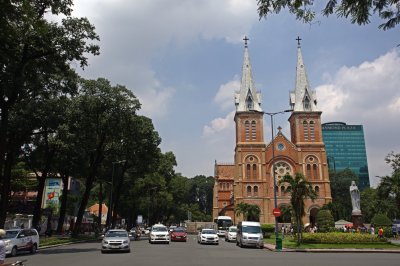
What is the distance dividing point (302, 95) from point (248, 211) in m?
27.6

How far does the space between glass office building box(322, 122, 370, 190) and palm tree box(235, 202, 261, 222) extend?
91117mm

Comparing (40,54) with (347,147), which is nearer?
(40,54)

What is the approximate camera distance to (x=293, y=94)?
269ft

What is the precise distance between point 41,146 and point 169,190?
44.6 metres

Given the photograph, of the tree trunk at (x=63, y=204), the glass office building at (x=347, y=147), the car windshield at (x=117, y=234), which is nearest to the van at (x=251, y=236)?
the car windshield at (x=117, y=234)

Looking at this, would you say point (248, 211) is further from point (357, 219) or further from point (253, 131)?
point (357, 219)

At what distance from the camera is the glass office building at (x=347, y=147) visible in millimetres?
153750

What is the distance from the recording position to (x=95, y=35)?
23.1 metres

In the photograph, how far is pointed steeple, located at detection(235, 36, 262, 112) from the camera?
8031cm

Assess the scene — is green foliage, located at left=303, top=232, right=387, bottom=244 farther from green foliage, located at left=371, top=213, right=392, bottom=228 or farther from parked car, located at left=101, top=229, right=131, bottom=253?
green foliage, located at left=371, top=213, right=392, bottom=228

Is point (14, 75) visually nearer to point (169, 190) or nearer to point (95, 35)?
point (95, 35)

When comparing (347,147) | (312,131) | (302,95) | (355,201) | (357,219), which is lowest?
(357,219)

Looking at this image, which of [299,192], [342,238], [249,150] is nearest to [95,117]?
[299,192]

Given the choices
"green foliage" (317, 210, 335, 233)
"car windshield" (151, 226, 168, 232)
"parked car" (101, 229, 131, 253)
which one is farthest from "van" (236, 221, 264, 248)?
"green foliage" (317, 210, 335, 233)
